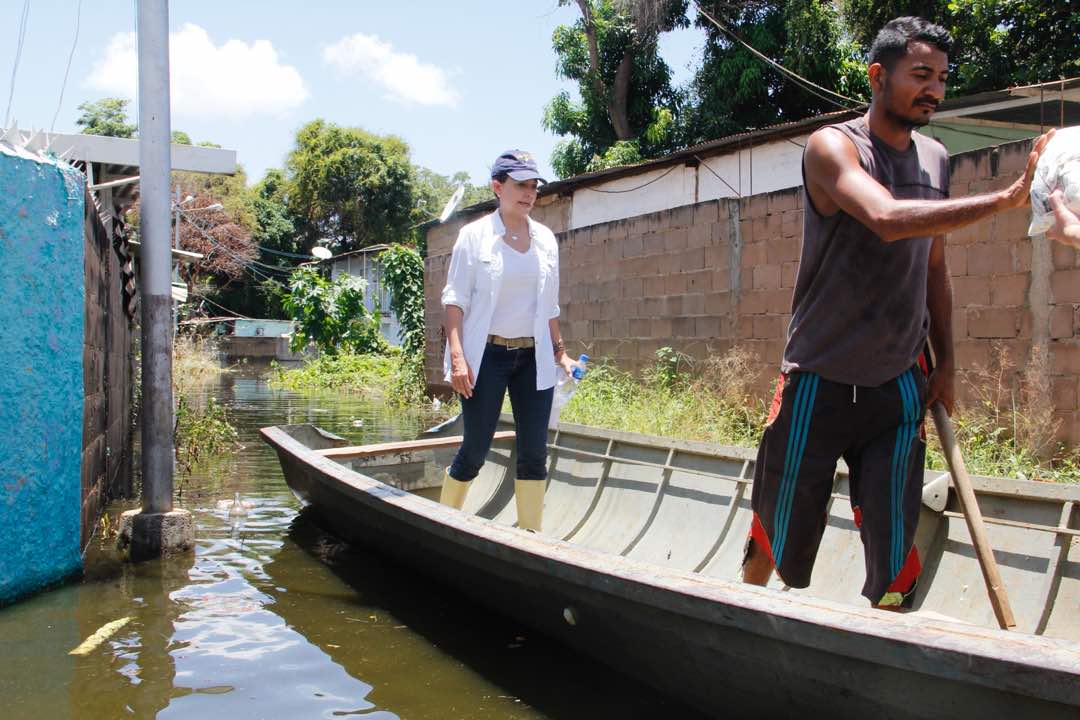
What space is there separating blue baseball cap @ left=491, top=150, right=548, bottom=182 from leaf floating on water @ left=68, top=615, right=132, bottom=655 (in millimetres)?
2304

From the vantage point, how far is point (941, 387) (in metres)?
2.69

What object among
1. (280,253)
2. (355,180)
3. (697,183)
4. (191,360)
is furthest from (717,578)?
(280,253)

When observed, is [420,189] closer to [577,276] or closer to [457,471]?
[577,276]

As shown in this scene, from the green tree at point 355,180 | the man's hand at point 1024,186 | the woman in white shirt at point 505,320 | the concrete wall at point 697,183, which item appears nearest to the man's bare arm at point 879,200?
the man's hand at point 1024,186

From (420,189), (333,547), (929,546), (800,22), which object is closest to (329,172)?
(420,189)

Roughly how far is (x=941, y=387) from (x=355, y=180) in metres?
32.9

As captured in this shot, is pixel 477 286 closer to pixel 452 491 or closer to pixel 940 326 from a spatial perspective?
pixel 452 491

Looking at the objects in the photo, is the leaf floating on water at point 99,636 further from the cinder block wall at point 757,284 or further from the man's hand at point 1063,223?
the cinder block wall at point 757,284

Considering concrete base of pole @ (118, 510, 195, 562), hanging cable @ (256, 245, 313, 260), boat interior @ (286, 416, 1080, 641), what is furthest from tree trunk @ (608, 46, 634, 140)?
concrete base of pole @ (118, 510, 195, 562)

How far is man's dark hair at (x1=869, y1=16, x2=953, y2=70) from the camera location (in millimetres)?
2385

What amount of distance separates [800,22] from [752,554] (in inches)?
655

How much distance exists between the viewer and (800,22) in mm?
17391

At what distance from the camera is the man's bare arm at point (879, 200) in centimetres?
211

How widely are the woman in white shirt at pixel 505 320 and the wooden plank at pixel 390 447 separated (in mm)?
1432
